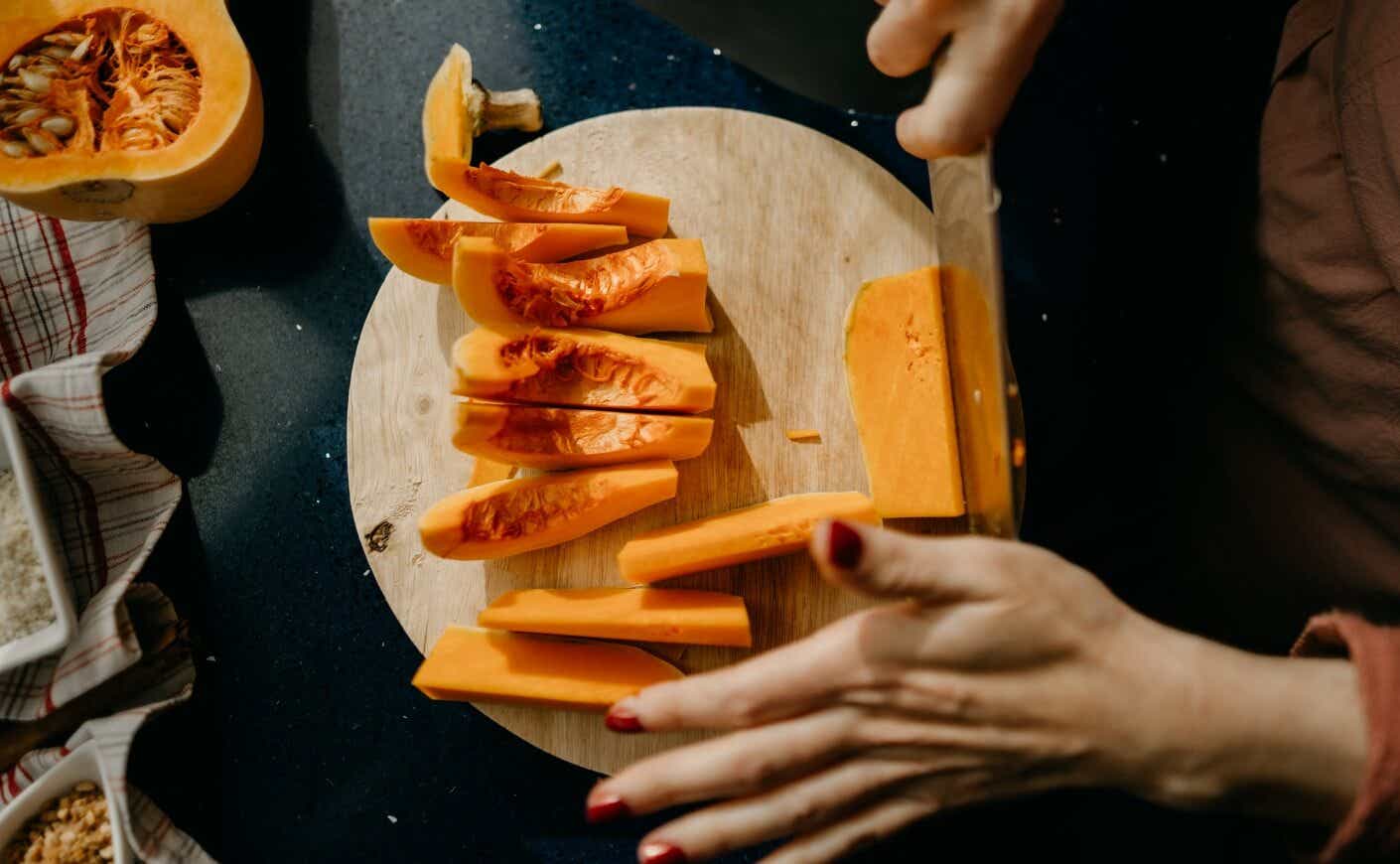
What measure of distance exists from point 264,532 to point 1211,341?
1.81 meters

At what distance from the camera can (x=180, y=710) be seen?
67.9 inches

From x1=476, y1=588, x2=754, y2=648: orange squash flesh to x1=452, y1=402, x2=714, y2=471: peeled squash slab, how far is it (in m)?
0.22

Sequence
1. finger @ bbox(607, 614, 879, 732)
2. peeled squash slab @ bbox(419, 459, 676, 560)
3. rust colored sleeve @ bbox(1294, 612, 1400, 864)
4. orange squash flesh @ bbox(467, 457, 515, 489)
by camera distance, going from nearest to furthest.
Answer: rust colored sleeve @ bbox(1294, 612, 1400, 864) → finger @ bbox(607, 614, 879, 732) → peeled squash slab @ bbox(419, 459, 676, 560) → orange squash flesh @ bbox(467, 457, 515, 489)

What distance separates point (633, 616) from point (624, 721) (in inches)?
13.3

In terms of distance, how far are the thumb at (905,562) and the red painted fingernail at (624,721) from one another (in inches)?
12.5

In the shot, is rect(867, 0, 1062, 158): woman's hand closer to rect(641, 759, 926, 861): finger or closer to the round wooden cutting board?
the round wooden cutting board

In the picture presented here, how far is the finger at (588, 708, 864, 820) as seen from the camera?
0.92 metres

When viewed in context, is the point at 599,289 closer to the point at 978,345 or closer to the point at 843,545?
the point at 978,345

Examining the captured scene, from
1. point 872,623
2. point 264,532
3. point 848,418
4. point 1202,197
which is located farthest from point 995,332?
point 264,532

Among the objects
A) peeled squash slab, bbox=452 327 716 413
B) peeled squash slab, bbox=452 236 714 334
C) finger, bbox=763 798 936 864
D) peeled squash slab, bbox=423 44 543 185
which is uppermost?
peeled squash slab, bbox=423 44 543 185

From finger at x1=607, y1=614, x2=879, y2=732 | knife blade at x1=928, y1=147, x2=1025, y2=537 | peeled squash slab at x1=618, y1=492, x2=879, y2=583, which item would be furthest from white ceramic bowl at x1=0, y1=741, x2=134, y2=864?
knife blade at x1=928, y1=147, x2=1025, y2=537

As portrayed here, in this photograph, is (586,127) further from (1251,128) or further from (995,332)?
(1251,128)

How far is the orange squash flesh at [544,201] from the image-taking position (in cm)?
139

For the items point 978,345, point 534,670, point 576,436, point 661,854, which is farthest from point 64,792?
point 978,345
